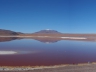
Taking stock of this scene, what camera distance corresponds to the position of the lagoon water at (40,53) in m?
6.77

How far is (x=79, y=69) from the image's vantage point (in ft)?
19.2

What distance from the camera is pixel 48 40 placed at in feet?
28.6

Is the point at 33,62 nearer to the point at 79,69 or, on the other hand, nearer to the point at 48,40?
the point at 79,69

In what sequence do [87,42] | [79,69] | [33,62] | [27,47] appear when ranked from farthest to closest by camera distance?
[87,42] → [27,47] → [33,62] → [79,69]

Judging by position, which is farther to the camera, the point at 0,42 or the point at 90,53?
the point at 90,53

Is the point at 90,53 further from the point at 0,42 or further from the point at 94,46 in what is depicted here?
the point at 0,42

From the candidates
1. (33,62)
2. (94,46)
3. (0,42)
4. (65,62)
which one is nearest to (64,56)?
(65,62)

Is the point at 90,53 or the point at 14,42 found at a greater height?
the point at 14,42

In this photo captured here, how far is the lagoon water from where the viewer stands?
6.77m

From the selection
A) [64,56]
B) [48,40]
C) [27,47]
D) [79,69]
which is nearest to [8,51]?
[27,47]

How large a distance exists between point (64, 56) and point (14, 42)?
1817mm

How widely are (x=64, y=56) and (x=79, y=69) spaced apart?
4.12 feet

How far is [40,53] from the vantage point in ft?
25.8

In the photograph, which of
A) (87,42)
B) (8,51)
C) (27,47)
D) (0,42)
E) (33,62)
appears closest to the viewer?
(33,62)
